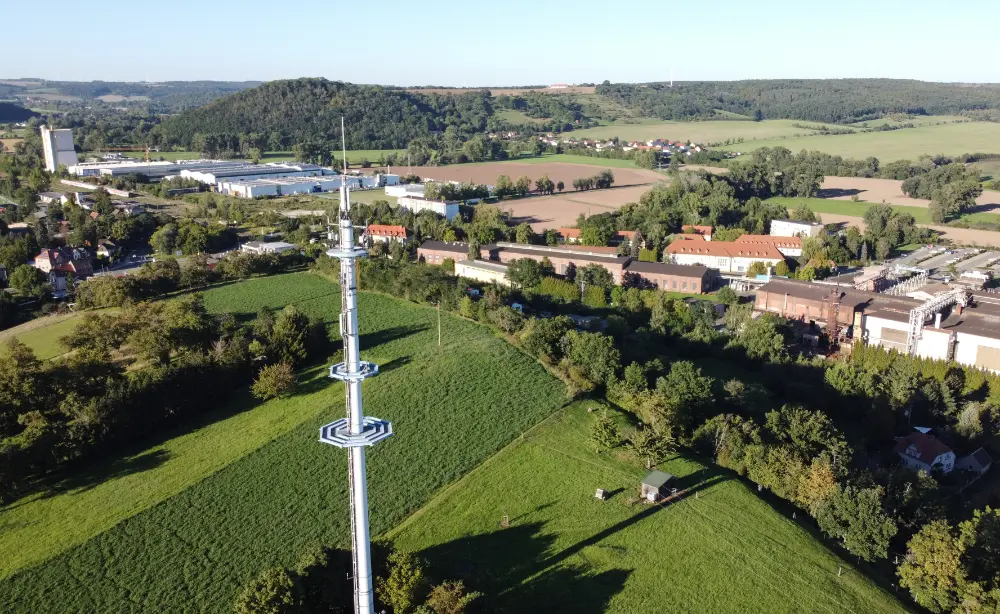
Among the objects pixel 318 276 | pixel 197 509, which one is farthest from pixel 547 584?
pixel 318 276

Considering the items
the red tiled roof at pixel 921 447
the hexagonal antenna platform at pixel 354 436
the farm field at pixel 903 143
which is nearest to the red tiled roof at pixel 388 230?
the red tiled roof at pixel 921 447

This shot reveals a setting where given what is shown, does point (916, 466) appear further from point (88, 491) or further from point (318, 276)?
point (318, 276)

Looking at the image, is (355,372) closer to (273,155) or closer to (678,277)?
(678,277)

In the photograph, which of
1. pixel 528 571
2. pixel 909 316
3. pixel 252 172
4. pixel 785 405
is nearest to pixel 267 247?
pixel 785 405

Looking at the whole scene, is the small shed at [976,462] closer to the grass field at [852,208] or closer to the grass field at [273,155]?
the grass field at [852,208]

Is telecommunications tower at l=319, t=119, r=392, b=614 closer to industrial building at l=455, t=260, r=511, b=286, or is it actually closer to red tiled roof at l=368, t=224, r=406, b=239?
industrial building at l=455, t=260, r=511, b=286

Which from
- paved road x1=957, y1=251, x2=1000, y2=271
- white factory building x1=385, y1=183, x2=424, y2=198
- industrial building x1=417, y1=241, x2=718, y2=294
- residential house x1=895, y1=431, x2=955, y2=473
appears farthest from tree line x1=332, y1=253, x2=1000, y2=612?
white factory building x1=385, y1=183, x2=424, y2=198
